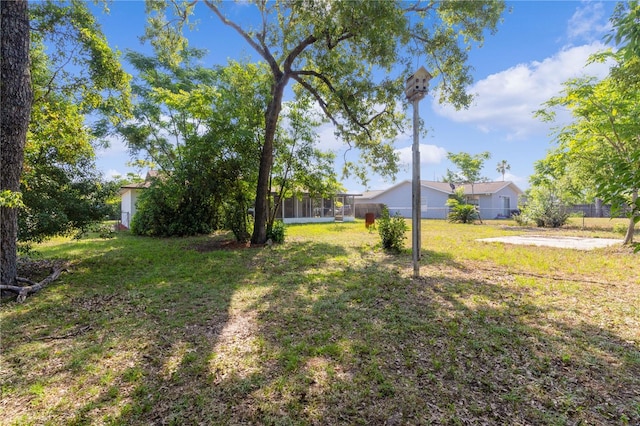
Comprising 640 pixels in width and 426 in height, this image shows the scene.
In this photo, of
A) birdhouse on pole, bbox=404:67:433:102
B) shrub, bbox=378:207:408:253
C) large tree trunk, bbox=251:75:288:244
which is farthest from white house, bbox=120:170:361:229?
birdhouse on pole, bbox=404:67:433:102

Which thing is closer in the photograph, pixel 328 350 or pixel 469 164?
pixel 328 350

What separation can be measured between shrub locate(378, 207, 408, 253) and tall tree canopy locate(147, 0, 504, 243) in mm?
2570

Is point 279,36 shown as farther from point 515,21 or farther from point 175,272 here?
point 175,272

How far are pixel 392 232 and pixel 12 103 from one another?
25.7 ft

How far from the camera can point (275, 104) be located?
923 cm

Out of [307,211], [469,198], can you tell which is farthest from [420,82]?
[469,198]

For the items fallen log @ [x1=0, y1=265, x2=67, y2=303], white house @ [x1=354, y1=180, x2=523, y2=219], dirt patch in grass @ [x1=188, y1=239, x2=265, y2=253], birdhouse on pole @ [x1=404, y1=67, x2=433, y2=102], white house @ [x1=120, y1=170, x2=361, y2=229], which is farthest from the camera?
white house @ [x1=354, y1=180, x2=523, y2=219]

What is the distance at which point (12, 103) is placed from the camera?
4.46m

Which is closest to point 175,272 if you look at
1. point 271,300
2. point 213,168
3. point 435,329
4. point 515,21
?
point 271,300

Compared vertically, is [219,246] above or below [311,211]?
below

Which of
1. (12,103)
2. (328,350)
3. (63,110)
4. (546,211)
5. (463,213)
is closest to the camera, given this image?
(328,350)

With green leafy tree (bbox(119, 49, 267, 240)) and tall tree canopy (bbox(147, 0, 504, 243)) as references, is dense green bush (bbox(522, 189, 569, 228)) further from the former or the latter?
green leafy tree (bbox(119, 49, 267, 240))

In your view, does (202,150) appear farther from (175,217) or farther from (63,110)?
(175,217)

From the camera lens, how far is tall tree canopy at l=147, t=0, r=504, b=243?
7.16 metres
